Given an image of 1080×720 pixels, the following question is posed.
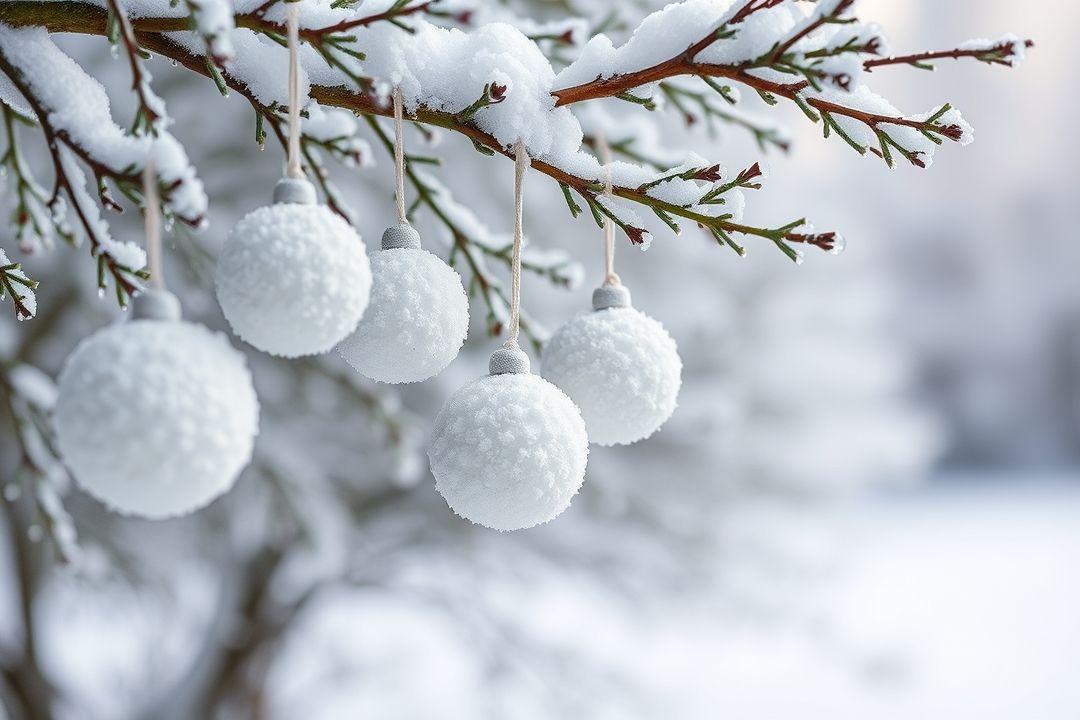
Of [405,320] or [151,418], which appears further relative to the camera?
[405,320]

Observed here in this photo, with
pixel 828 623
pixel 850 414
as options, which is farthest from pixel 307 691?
pixel 850 414

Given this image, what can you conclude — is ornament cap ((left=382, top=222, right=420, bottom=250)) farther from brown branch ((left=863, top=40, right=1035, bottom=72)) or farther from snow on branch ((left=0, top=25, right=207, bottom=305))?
brown branch ((left=863, top=40, right=1035, bottom=72))

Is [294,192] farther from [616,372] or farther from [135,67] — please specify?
[616,372]

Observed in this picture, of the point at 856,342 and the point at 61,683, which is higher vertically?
the point at 856,342

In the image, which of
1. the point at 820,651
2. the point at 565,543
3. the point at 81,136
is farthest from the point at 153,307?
the point at 820,651

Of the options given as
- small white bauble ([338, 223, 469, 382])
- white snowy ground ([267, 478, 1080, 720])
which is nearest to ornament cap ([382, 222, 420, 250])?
small white bauble ([338, 223, 469, 382])

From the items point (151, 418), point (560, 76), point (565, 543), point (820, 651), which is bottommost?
point (820, 651)

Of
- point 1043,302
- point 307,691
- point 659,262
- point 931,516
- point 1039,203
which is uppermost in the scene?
point 659,262

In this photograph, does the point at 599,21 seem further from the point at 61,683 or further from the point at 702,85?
the point at 61,683
